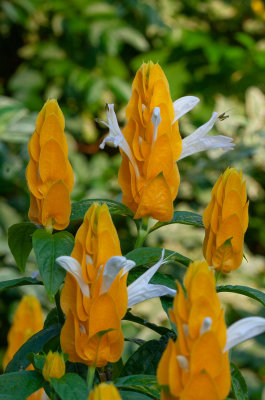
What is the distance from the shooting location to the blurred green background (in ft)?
6.00

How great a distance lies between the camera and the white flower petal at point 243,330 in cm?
38

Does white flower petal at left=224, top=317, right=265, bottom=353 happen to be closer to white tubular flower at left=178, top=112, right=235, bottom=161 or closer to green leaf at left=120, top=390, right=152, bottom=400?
green leaf at left=120, top=390, right=152, bottom=400

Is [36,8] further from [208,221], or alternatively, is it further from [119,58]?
[208,221]

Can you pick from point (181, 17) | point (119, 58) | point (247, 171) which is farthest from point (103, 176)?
point (181, 17)

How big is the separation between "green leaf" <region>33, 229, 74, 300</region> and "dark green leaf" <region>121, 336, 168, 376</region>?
0.37 feet

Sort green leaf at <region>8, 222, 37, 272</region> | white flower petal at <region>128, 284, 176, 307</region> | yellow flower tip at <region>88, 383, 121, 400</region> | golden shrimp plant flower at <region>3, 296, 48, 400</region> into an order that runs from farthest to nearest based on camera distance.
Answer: golden shrimp plant flower at <region>3, 296, 48, 400</region> → green leaf at <region>8, 222, 37, 272</region> → white flower petal at <region>128, 284, 176, 307</region> → yellow flower tip at <region>88, 383, 121, 400</region>

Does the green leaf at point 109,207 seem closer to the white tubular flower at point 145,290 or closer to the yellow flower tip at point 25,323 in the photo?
the white tubular flower at point 145,290

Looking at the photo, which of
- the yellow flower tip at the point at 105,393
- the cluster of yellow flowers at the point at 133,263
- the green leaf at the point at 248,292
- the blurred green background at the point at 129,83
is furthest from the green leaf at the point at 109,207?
the blurred green background at the point at 129,83

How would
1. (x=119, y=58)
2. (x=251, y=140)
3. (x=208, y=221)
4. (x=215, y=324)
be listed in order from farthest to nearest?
1. (x=119, y=58)
2. (x=251, y=140)
3. (x=208, y=221)
4. (x=215, y=324)

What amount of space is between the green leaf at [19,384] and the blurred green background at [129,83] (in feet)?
4.00

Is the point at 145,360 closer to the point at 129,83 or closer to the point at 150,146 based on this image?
the point at 150,146

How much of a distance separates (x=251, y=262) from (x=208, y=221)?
1.53 m

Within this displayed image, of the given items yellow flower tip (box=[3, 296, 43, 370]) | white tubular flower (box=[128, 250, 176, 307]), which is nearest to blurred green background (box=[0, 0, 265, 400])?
yellow flower tip (box=[3, 296, 43, 370])

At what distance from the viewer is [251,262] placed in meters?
2.01
